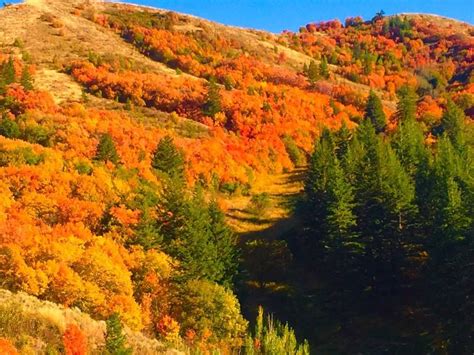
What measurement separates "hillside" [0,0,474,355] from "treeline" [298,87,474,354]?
7.3 inches

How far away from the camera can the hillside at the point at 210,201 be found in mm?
34656

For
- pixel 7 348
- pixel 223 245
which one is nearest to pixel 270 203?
pixel 223 245

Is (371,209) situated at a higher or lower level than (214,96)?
lower

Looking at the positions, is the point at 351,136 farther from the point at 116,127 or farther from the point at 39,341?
the point at 39,341

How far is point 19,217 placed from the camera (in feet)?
141

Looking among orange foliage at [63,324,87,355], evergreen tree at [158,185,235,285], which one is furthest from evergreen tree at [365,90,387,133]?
orange foliage at [63,324,87,355]

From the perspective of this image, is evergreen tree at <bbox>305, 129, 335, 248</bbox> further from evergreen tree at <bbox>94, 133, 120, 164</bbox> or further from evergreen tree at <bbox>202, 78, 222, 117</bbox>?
evergreen tree at <bbox>202, 78, 222, 117</bbox>

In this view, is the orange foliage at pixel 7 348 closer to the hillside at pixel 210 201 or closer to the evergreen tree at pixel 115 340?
the hillside at pixel 210 201

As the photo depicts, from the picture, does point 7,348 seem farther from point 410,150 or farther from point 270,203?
point 410,150

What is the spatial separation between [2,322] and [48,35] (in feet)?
379

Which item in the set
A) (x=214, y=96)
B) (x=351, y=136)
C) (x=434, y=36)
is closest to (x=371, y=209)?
(x=351, y=136)

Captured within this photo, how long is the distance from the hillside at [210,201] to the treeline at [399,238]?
0.60 feet

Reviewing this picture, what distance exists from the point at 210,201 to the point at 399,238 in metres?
18.3

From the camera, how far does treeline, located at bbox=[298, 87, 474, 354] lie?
115 ft
